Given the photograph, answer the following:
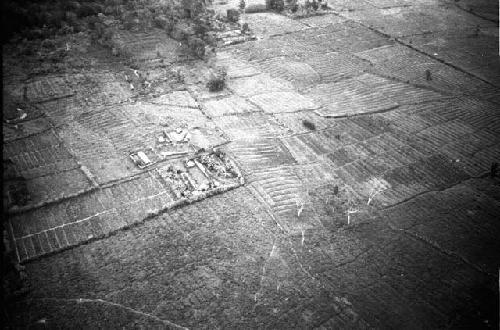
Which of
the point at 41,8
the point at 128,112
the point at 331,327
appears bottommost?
the point at 331,327

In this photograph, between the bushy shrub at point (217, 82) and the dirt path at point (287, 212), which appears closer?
the dirt path at point (287, 212)

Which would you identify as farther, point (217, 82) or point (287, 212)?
point (217, 82)

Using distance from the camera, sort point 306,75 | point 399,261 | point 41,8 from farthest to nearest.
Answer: point 41,8 → point 306,75 → point 399,261

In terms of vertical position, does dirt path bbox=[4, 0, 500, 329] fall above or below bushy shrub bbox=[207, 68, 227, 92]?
below

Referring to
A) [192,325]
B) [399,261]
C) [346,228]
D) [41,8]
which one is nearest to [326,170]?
[346,228]

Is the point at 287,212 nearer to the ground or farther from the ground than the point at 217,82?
nearer to the ground

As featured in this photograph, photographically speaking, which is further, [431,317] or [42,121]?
[42,121]

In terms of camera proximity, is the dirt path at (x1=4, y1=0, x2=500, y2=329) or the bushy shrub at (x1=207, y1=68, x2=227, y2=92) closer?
the dirt path at (x1=4, y1=0, x2=500, y2=329)

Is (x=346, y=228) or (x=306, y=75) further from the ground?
(x=306, y=75)

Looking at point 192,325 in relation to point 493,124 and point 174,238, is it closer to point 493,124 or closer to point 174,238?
point 174,238

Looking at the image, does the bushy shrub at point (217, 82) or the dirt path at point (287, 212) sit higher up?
the bushy shrub at point (217, 82)

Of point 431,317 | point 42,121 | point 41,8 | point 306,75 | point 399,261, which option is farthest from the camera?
point 41,8
